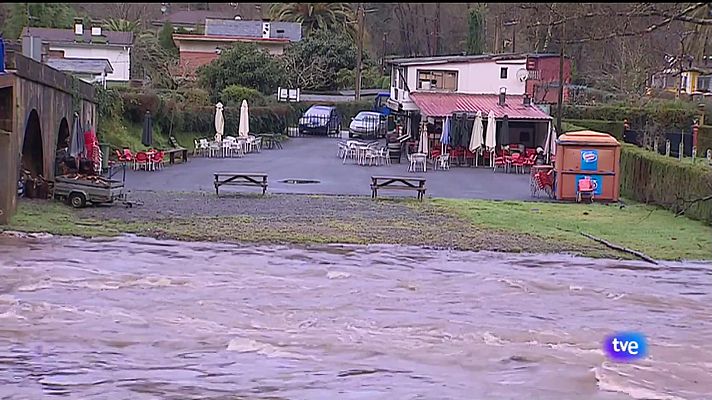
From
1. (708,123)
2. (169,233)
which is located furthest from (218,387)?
(708,123)

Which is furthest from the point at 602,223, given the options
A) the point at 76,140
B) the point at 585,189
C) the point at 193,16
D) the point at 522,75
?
the point at 193,16

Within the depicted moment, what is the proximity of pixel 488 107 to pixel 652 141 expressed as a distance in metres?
7.52

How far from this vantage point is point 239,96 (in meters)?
57.8

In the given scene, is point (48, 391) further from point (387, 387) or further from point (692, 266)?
point (692, 266)

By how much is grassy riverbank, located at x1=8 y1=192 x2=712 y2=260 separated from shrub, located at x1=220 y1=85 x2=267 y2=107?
31.0m

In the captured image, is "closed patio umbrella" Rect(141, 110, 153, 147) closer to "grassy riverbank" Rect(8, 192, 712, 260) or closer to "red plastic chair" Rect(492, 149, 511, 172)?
"red plastic chair" Rect(492, 149, 511, 172)

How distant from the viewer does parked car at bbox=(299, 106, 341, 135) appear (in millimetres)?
61406

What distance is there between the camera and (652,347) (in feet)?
38.4

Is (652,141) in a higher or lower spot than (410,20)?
lower

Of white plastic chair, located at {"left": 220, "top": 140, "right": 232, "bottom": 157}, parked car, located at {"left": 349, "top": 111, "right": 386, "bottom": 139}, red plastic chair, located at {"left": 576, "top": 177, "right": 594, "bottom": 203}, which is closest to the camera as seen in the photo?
red plastic chair, located at {"left": 576, "top": 177, "right": 594, "bottom": 203}

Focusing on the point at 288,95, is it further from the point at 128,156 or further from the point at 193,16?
the point at 193,16

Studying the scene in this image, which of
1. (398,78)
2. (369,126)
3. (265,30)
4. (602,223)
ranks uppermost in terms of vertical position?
(265,30)

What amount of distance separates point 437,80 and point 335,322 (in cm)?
3991

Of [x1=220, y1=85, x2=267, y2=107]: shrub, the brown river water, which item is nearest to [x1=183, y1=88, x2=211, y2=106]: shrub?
[x1=220, y1=85, x2=267, y2=107]: shrub
